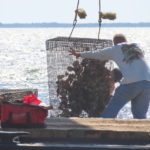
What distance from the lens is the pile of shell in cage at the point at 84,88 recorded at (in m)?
11.4

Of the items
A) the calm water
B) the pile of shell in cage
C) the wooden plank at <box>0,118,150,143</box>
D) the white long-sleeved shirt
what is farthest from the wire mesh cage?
the wooden plank at <box>0,118,150,143</box>

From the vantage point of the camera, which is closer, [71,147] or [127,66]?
[71,147]

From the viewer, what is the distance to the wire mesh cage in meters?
11.4

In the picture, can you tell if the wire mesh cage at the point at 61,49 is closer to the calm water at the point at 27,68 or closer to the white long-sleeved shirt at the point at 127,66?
the calm water at the point at 27,68

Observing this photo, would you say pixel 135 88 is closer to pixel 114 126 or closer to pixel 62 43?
pixel 62 43

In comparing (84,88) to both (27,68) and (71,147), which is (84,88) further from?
(27,68)

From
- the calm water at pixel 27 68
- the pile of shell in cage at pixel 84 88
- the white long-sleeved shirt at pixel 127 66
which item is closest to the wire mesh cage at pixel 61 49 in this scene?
the pile of shell in cage at pixel 84 88

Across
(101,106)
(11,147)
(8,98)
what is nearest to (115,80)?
(101,106)

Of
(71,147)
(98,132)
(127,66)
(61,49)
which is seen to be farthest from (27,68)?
(71,147)

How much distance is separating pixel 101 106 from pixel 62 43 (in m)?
1.10

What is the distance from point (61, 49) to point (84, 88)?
67 cm

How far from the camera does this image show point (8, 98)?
34.3 ft

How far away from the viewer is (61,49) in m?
11.4

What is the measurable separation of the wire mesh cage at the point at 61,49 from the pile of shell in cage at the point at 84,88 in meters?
0.21
